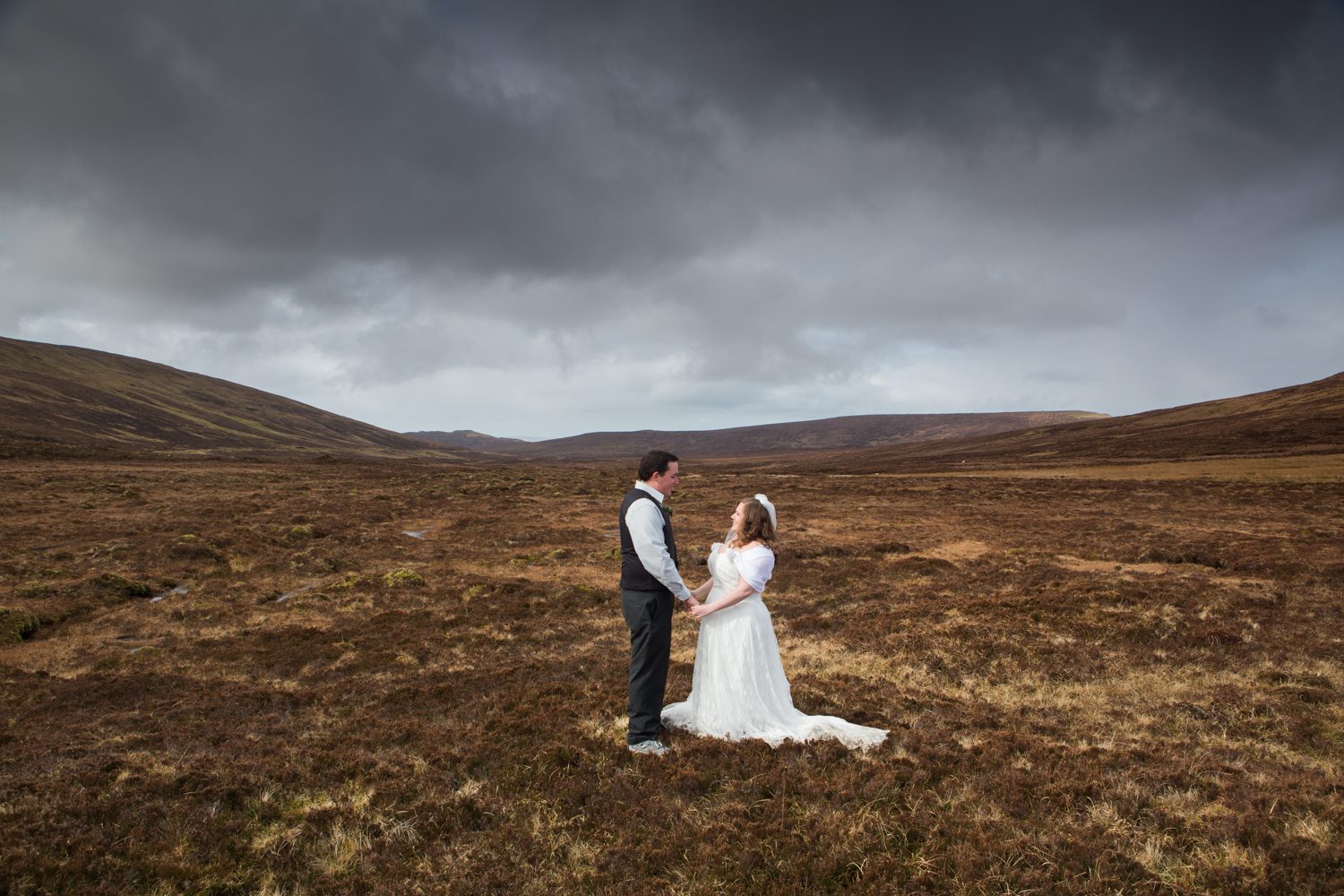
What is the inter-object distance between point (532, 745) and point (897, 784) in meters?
4.31

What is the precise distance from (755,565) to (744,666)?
1.44 metres

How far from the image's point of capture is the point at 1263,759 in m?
6.98

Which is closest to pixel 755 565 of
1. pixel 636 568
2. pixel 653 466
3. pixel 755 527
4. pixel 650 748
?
pixel 755 527

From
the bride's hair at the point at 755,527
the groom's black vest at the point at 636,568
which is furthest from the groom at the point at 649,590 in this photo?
the bride's hair at the point at 755,527

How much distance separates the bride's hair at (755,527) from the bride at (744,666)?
0.01m

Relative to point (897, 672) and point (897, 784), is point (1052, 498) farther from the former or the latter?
Result: point (897, 784)

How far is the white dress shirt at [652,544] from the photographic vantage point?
6.64 m

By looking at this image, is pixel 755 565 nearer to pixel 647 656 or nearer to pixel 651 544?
pixel 651 544

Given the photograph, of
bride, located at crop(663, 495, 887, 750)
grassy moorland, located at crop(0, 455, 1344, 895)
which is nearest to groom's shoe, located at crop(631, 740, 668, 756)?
grassy moorland, located at crop(0, 455, 1344, 895)

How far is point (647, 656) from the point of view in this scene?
23.5 ft

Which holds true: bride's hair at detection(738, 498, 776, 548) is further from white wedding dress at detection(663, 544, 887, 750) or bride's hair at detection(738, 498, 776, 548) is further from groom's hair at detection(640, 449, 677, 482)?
groom's hair at detection(640, 449, 677, 482)

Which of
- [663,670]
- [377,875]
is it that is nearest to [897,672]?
[663,670]

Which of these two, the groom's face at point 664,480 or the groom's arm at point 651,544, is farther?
the groom's face at point 664,480

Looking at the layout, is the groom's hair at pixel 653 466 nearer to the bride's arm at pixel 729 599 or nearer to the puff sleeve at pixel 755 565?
the puff sleeve at pixel 755 565
